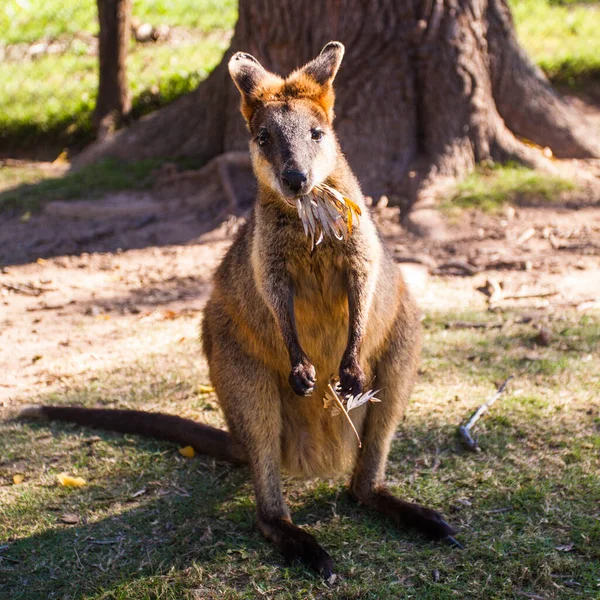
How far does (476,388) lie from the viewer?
3908 mm

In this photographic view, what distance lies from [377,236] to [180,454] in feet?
4.13

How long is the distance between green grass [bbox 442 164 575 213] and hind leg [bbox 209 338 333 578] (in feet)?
10.1

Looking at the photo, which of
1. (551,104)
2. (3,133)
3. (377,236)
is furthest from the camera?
(3,133)

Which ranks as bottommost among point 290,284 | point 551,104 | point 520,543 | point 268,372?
point 520,543

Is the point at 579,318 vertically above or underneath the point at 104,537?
above

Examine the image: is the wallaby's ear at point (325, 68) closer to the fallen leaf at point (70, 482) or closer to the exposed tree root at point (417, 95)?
the fallen leaf at point (70, 482)

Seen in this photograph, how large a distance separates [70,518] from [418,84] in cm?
409

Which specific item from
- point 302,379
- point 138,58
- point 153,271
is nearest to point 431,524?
point 302,379

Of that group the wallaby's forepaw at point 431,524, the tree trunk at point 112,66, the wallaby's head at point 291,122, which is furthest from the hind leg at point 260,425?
the tree trunk at point 112,66

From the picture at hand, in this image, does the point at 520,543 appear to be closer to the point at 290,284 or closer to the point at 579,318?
the point at 290,284

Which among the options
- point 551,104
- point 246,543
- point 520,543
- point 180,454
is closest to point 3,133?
point 551,104

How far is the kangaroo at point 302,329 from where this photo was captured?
2885 millimetres

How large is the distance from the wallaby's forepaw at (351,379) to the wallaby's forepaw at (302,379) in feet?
0.35

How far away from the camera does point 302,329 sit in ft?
9.95
